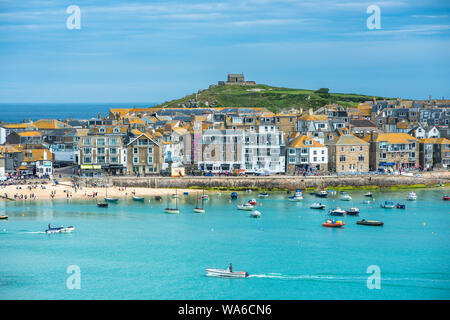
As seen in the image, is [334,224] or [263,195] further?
[263,195]

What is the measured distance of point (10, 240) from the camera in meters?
41.8

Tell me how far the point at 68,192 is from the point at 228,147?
52.0ft

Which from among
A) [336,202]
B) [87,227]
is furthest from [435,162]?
[87,227]

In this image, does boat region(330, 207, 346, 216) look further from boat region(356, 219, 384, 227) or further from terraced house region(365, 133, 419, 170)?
terraced house region(365, 133, 419, 170)

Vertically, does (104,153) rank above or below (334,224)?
above

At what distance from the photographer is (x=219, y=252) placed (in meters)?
39.4

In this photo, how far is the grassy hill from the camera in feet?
385

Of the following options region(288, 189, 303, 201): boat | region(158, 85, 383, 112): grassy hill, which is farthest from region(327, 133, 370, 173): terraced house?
region(158, 85, 383, 112): grassy hill

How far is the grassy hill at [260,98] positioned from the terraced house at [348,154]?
1868 inches

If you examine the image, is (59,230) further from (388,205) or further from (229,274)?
(388,205)

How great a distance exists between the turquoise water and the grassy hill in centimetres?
6244

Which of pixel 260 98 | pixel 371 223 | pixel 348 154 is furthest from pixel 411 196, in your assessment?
pixel 260 98

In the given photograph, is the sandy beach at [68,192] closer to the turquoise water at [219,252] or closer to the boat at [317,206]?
the turquoise water at [219,252]
